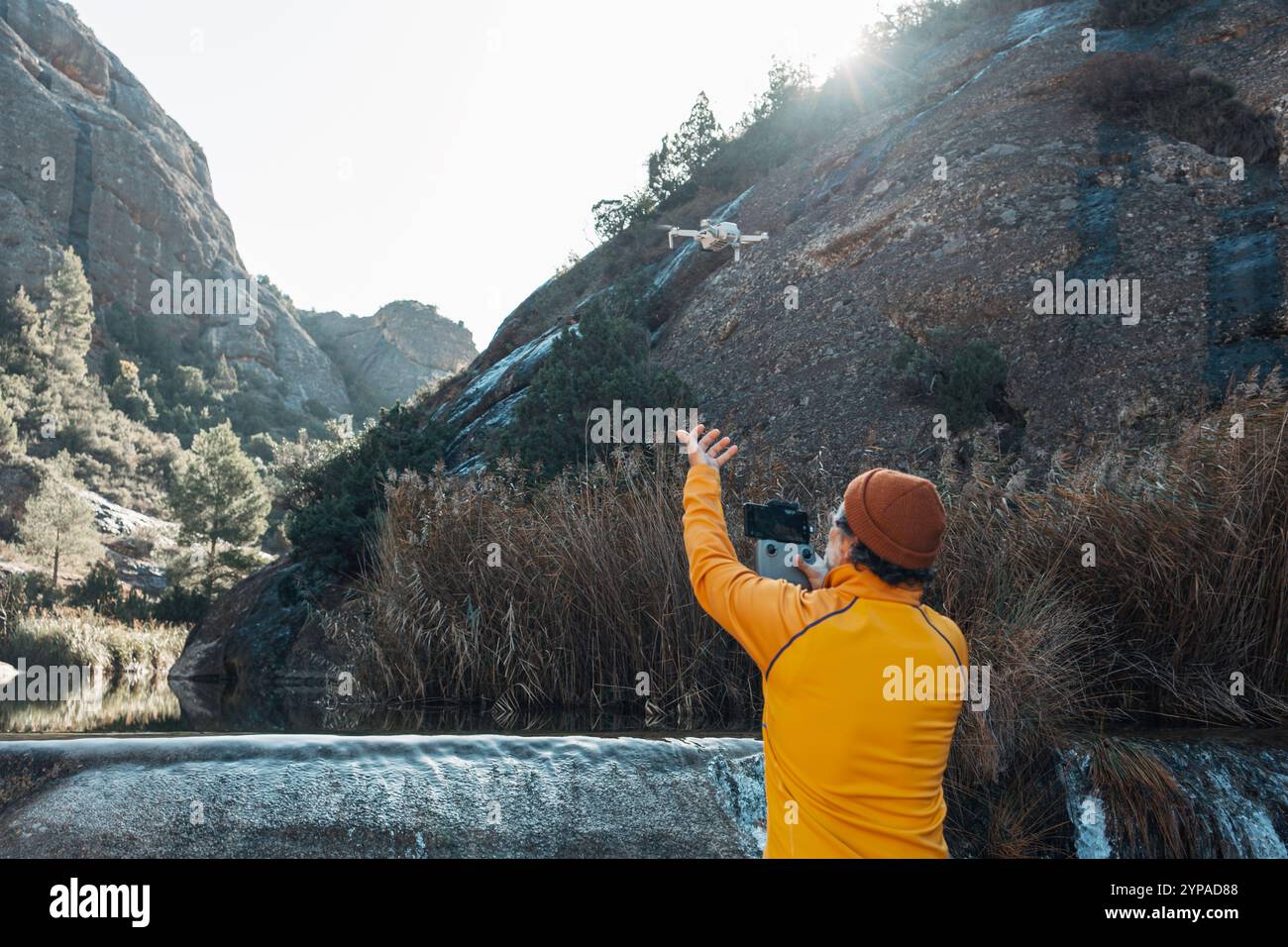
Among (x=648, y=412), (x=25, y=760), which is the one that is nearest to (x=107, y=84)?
(x=648, y=412)

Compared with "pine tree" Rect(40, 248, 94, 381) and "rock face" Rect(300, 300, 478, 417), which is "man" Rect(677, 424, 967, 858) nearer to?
"pine tree" Rect(40, 248, 94, 381)

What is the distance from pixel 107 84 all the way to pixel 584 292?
69237 mm

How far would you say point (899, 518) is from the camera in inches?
89.2

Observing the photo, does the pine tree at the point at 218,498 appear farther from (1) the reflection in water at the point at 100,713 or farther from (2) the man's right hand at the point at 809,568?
(2) the man's right hand at the point at 809,568

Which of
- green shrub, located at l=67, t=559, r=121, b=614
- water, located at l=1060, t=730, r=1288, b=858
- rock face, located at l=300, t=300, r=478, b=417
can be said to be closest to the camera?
water, located at l=1060, t=730, r=1288, b=858

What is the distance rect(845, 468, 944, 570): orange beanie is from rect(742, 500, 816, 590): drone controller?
0.27 metres

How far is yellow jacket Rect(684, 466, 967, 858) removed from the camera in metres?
2.14

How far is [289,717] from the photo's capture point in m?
7.71

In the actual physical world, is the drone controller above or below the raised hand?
below

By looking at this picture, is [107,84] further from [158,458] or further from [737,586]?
[737,586]

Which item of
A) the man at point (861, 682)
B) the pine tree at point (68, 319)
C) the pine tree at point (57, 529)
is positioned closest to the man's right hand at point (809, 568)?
the man at point (861, 682)

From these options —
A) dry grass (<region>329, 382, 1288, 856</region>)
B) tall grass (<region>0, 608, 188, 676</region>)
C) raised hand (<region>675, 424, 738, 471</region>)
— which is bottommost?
tall grass (<region>0, 608, 188, 676</region>)

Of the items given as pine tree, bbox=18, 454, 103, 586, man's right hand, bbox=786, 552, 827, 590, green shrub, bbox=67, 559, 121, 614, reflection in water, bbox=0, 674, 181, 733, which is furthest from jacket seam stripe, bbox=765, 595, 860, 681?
pine tree, bbox=18, 454, 103, 586

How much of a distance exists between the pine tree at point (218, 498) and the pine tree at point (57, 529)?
282 cm
